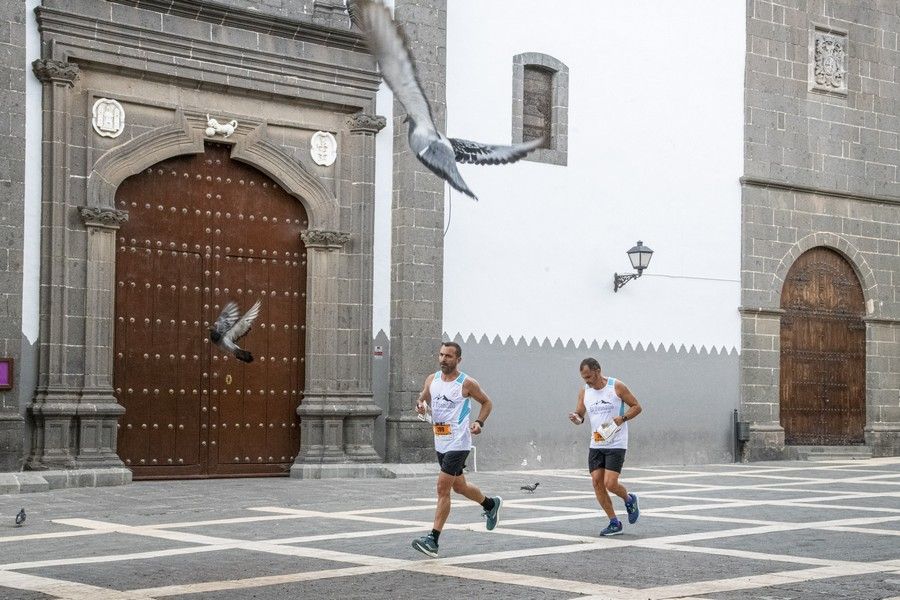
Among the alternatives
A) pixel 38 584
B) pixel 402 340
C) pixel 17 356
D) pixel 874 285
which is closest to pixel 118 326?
pixel 17 356

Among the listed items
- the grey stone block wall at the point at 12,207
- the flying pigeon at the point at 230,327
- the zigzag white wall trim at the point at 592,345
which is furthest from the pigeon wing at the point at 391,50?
the zigzag white wall trim at the point at 592,345

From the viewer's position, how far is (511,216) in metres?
20.0

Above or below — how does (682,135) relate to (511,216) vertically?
above

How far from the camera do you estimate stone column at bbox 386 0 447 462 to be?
1852 cm

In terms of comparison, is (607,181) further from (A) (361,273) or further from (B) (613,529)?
(B) (613,529)

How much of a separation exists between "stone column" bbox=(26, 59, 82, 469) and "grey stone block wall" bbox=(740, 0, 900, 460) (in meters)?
11.6

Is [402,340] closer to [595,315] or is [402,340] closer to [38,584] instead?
[595,315]

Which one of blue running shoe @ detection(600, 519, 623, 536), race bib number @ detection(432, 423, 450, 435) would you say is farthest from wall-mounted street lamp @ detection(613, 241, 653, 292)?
race bib number @ detection(432, 423, 450, 435)

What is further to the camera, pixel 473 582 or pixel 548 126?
pixel 548 126

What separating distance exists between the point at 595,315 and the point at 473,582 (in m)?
12.9

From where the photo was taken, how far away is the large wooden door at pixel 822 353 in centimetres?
2317

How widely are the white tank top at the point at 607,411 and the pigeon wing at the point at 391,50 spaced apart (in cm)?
516

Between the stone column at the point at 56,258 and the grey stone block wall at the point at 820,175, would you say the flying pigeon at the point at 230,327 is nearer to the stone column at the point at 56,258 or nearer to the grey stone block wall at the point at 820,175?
the stone column at the point at 56,258

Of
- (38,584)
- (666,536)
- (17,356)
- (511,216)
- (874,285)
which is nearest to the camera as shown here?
(38,584)
